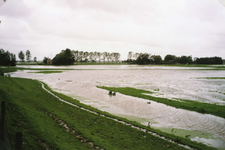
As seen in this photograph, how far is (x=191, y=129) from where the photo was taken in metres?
13.6

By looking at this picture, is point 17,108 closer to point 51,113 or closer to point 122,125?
point 51,113

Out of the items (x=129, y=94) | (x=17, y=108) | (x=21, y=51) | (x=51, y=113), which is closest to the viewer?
(x=17, y=108)

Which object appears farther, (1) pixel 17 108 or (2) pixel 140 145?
(1) pixel 17 108

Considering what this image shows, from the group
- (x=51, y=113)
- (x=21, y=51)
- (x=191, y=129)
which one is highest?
(x=21, y=51)

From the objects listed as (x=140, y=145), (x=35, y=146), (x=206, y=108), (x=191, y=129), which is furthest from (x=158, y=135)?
(x=206, y=108)

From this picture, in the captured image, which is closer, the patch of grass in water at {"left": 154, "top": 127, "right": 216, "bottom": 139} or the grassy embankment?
the grassy embankment

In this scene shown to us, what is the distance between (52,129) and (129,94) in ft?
59.2

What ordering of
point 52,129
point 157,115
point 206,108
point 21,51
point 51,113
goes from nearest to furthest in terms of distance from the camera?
point 52,129, point 51,113, point 157,115, point 206,108, point 21,51

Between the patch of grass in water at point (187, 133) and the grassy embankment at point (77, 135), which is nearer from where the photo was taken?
the grassy embankment at point (77, 135)

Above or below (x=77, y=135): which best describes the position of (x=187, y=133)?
below

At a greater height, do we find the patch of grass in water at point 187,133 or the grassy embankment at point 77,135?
the grassy embankment at point 77,135

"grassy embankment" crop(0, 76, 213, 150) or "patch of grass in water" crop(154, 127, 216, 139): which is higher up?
"grassy embankment" crop(0, 76, 213, 150)

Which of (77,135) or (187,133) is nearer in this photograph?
(77,135)

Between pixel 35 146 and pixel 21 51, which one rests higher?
pixel 21 51
